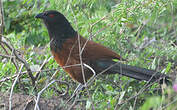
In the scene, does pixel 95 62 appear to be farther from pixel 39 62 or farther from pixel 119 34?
pixel 39 62

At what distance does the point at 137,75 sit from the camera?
337cm

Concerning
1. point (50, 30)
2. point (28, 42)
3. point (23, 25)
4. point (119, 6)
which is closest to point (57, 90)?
point (50, 30)

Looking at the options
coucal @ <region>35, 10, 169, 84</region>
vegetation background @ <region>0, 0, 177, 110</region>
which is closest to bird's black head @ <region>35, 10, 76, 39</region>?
coucal @ <region>35, 10, 169, 84</region>

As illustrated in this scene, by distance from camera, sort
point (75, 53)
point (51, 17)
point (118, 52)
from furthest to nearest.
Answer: point (118, 52) → point (51, 17) → point (75, 53)

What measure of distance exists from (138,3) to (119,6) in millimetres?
209

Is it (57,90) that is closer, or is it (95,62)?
(57,90)

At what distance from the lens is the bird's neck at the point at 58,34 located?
3812 mm

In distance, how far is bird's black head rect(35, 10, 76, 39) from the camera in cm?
382

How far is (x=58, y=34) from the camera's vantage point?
3.89 meters

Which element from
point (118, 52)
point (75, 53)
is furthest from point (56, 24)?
point (118, 52)

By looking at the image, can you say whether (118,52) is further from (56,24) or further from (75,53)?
(56,24)

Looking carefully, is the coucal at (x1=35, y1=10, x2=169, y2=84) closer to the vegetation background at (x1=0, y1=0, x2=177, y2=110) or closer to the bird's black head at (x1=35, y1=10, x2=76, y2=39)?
the bird's black head at (x1=35, y1=10, x2=76, y2=39)

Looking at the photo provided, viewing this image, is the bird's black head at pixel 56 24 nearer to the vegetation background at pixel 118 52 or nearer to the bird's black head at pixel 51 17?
the bird's black head at pixel 51 17

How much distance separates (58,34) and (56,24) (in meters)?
0.13
